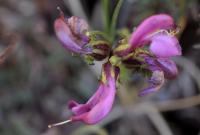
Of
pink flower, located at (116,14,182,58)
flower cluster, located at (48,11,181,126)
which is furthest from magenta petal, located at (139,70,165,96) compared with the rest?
pink flower, located at (116,14,182,58)

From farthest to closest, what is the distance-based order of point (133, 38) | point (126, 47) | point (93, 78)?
point (93, 78)
point (126, 47)
point (133, 38)

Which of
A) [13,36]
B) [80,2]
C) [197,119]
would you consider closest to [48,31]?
[80,2]

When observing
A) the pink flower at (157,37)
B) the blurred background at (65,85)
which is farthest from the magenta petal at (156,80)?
the blurred background at (65,85)

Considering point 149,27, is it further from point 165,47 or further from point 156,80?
point 156,80

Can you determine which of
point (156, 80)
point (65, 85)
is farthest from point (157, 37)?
point (65, 85)

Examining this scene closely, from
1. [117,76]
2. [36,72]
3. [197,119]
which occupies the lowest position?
[197,119]

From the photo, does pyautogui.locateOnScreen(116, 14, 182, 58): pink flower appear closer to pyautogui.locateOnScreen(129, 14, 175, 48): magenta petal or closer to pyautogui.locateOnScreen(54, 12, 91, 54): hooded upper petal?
pyautogui.locateOnScreen(129, 14, 175, 48): magenta petal

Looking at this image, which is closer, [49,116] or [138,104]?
[138,104]

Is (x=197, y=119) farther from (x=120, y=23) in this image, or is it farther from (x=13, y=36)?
(x=13, y=36)

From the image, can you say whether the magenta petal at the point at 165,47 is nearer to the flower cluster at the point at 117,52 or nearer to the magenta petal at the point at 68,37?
the flower cluster at the point at 117,52
